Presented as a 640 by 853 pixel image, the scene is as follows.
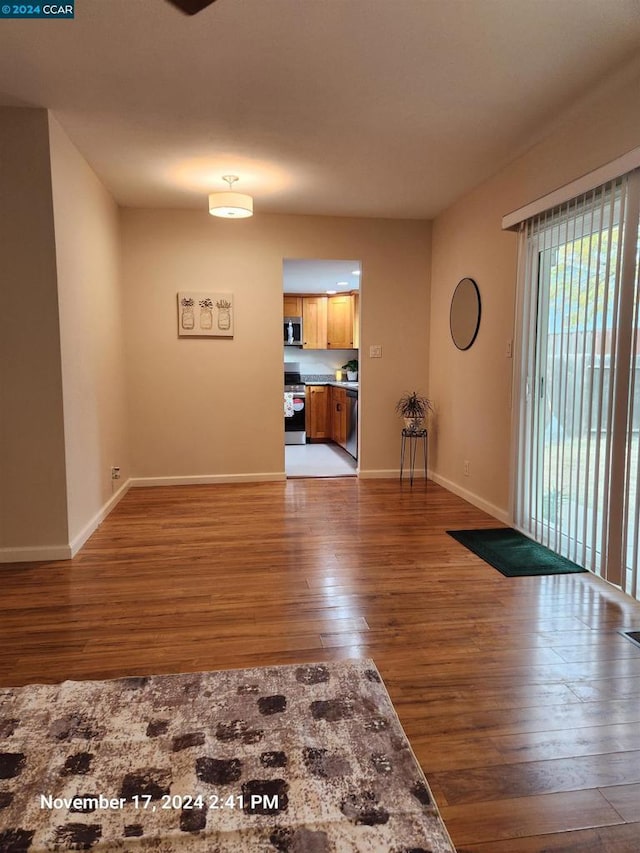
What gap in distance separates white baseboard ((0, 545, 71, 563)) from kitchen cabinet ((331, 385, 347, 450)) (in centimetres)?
427

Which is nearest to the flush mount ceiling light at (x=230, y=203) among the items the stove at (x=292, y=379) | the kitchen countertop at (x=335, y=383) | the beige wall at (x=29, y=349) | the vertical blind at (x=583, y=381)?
the beige wall at (x=29, y=349)

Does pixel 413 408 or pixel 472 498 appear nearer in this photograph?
pixel 472 498

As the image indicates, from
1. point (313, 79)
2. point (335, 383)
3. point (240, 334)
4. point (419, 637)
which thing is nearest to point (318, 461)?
point (335, 383)

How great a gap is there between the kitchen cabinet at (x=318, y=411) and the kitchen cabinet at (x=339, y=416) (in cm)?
19

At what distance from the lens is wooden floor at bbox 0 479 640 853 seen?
4.66 feet

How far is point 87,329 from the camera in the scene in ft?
11.8

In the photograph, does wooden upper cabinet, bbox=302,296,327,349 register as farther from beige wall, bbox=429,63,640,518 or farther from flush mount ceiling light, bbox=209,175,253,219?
flush mount ceiling light, bbox=209,175,253,219

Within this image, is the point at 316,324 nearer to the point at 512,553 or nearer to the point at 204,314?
the point at 204,314

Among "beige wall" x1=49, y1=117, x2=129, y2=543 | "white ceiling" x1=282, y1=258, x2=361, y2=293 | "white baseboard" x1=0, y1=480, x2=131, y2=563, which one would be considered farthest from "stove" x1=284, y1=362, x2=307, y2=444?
"white baseboard" x1=0, y1=480, x2=131, y2=563

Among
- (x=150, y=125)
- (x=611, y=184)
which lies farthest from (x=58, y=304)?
(x=611, y=184)

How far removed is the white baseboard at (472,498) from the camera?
12.7 feet

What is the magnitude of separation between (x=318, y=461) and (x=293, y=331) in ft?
8.93

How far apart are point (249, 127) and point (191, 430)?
280cm

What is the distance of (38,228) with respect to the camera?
2963 mm
